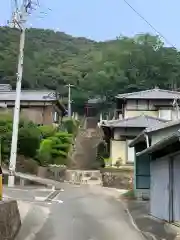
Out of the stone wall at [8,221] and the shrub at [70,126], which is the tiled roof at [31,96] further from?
the stone wall at [8,221]

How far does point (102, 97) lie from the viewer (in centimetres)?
6412

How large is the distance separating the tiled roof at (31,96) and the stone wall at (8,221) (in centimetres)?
3792

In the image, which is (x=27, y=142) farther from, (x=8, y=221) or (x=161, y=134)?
(x=8, y=221)

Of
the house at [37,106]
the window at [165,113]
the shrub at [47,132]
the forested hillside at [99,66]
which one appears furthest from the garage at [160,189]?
the house at [37,106]

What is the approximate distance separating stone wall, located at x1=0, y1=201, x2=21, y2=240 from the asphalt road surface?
0.33m

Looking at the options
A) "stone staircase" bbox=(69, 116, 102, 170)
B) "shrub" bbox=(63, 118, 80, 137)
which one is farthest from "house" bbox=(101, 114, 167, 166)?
"shrub" bbox=(63, 118, 80, 137)

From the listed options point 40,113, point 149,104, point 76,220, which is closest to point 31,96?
point 40,113

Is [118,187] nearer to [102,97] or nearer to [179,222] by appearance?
[179,222]

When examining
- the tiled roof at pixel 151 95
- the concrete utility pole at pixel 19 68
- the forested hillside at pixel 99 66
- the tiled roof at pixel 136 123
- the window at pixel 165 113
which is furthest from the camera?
the forested hillside at pixel 99 66

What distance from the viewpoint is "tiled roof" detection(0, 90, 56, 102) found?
50.7m

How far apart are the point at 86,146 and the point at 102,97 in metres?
17.7

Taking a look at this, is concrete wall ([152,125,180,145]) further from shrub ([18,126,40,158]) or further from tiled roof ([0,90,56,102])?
tiled roof ([0,90,56,102])

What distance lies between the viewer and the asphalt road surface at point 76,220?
12.6 meters

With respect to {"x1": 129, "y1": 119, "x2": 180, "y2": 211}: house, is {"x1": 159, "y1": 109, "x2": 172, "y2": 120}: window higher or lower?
higher
